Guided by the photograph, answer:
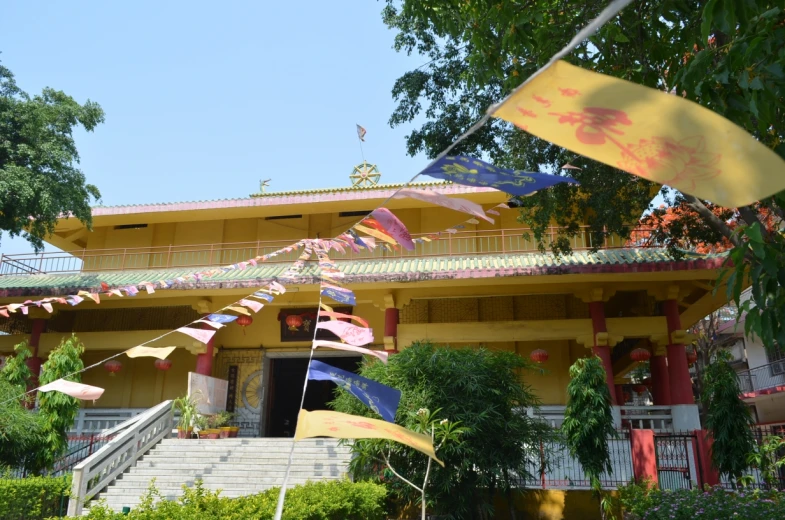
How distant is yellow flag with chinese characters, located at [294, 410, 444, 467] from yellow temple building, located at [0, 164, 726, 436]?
8.12 metres

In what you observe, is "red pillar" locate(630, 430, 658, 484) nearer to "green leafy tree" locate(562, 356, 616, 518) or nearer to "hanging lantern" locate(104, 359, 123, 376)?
"green leafy tree" locate(562, 356, 616, 518)

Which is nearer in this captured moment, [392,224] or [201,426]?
[392,224]

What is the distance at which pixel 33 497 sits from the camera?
903 centimetres

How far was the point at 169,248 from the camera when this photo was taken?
16875mm

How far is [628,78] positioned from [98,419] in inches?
517

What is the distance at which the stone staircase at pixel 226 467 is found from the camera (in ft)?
34.1

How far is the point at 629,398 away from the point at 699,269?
18870mm

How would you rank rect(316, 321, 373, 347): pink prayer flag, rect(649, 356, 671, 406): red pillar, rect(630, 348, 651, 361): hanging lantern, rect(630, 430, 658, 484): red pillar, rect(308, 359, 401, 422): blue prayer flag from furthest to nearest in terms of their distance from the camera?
rect(649, 356, 671, 406): red pillar, rect(630, 348, 651, 361): hanging lantern, rect(630, 430, 658, 484): red pillar, rect(316, 321, 373, 347): pink prayer flag, rect(308, 359, 401, 422): blue prayer flag

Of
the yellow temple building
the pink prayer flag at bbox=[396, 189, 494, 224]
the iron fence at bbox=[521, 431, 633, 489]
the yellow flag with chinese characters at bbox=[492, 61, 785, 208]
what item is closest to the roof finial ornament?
the yellow temple building

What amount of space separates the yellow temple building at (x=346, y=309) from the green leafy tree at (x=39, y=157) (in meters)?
2.01

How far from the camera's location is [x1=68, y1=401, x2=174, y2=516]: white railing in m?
9.70

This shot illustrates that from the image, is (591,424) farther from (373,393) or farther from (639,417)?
(373,393)

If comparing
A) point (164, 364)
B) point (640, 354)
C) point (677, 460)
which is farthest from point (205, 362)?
point (677, 460)

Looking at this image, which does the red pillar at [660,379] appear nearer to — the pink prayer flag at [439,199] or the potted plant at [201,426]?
the potted plant at [201,426]
